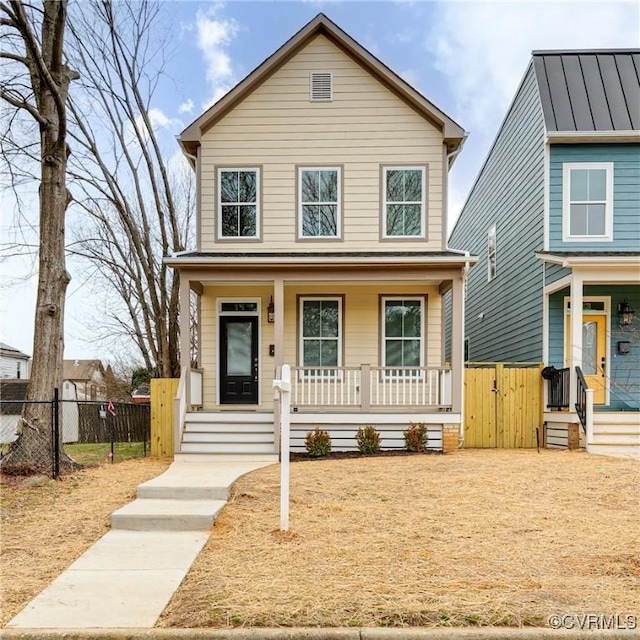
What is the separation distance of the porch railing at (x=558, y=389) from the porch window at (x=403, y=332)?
2689mm

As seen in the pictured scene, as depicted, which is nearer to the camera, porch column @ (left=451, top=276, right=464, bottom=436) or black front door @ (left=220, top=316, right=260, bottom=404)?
porch column @ (left=451, top=276, right=464, bottom=436)

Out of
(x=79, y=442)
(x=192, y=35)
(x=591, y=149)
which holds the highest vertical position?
(x=192, y=35)

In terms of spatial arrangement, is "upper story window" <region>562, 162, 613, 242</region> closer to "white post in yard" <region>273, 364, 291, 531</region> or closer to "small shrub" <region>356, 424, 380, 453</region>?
"small shrub" <region>356, 424, 380, 453</region>

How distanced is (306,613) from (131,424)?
472 inches

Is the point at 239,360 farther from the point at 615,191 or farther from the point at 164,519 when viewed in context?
the point at 615,191

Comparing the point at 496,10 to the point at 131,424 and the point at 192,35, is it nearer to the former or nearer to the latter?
the point at 192,35

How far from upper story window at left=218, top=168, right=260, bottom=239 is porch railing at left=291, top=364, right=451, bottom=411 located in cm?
327

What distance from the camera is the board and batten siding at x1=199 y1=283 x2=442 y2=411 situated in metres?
10.9

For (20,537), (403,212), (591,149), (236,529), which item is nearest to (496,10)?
(591,149)

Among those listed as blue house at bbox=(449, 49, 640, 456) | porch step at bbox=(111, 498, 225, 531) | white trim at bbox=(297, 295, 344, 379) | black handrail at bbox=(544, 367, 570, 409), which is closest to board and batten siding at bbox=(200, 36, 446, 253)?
white trim at bbox=(297, 295, 344, 379)

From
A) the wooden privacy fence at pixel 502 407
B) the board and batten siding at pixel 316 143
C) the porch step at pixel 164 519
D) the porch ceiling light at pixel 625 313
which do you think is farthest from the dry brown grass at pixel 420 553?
the board and batten siding at pixel 316 143

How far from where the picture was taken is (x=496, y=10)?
10648 mm

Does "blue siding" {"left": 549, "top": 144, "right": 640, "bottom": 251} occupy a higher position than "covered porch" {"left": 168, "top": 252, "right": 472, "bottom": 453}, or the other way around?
"blue siding" {"left": 549, "top": 144, "right": 640, "bottom": 251}

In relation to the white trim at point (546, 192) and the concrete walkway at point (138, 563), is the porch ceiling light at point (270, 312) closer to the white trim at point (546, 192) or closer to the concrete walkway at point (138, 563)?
the concrete walkway at point (138, 563)
